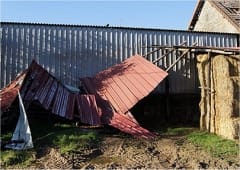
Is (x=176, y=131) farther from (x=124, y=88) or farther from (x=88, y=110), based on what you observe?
(x=88, y=110)

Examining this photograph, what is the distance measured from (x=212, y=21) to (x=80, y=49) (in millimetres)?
8012

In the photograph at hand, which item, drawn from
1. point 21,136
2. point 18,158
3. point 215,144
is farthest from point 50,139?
point 215,144

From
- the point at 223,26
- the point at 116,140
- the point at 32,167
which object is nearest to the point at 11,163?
the point at 32,167

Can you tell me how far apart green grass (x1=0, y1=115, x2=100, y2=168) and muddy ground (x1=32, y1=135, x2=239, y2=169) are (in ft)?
0.66

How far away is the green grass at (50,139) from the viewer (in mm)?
8297

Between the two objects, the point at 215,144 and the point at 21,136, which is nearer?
the point at 21,136

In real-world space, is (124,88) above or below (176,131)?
above

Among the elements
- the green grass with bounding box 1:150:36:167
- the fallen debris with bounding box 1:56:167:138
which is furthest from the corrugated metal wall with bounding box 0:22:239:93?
the green grass with bounding box 1:150:36:167

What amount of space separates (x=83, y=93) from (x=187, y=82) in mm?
3747

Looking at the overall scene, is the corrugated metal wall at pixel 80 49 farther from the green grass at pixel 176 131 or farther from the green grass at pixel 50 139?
the green grass at pixel 50 139

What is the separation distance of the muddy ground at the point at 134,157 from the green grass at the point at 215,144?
26 centimetres

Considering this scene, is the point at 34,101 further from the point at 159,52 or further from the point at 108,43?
the point at 159,52

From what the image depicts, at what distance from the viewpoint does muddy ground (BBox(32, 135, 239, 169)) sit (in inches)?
327

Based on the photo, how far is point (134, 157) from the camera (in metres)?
8.90
